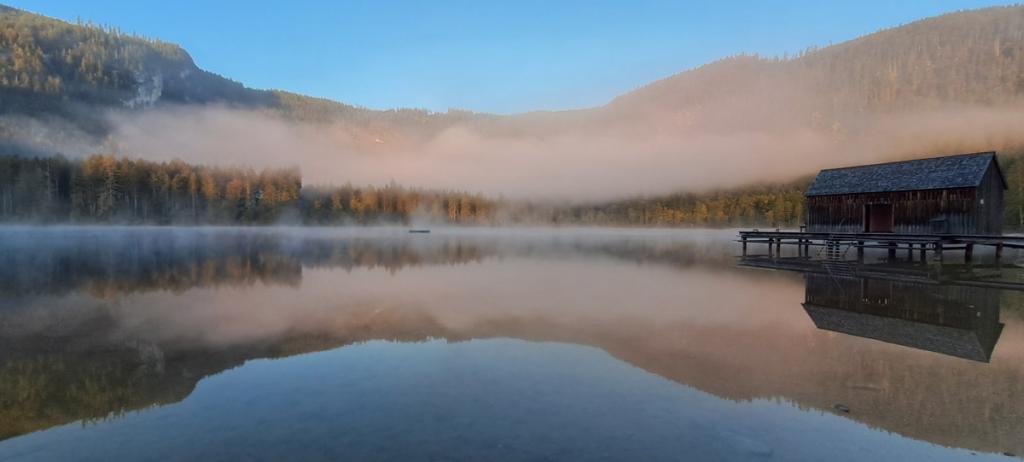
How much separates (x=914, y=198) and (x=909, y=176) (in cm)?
216

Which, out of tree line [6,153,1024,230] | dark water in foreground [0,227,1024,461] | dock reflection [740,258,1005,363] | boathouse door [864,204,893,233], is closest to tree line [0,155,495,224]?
tree line [6,153,1024,230]

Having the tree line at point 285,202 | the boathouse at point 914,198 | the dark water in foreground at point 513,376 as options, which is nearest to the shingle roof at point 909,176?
the boathouse at point 914,198

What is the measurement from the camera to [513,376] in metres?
10.4

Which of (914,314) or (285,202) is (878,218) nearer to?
(914,314)

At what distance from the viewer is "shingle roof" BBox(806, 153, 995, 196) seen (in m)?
33.9

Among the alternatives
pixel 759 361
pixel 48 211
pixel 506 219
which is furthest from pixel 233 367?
pixel 506 219

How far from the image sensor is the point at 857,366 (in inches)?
418

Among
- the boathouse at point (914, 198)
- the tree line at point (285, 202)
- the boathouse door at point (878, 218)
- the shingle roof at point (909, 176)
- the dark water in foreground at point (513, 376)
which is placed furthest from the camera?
the tree line at point (285, 202)

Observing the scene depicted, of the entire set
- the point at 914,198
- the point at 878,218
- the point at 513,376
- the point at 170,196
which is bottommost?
the point at 513,376

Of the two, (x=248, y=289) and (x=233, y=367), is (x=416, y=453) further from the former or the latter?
(x=248, y=289)

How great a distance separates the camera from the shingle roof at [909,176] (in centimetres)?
3388

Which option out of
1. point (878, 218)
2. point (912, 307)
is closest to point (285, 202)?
point (878, 218)

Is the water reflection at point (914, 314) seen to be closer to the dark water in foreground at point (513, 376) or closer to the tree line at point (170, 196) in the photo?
the dark water in foreground at point (513, 376)

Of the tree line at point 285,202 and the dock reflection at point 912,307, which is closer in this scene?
the dock reflection at point 912,307
